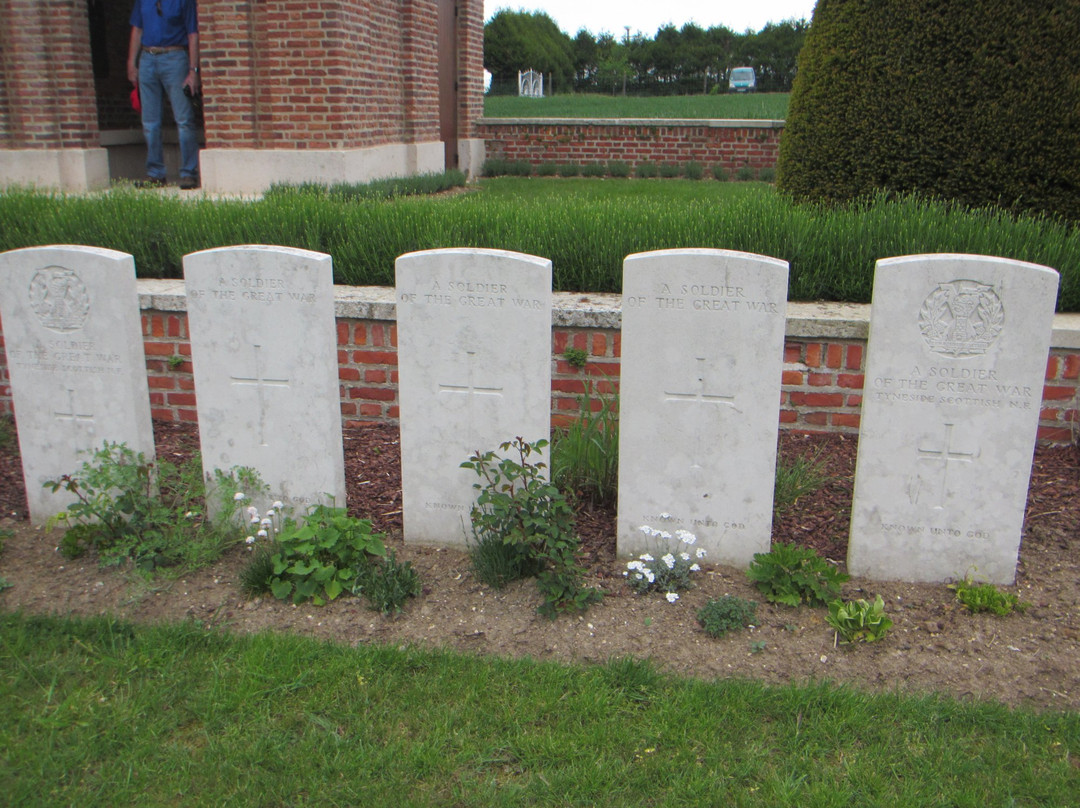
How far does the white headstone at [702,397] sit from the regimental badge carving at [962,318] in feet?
1.71

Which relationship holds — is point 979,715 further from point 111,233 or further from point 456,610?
point 111,233

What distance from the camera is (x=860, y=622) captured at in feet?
10.1

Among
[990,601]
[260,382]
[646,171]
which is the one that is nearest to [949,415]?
[990,601]

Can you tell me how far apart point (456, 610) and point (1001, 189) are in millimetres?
4535

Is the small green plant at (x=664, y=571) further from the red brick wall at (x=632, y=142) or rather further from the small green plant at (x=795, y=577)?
the red brick wall at (x=632, y=142)

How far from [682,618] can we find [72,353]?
2697 millimetres

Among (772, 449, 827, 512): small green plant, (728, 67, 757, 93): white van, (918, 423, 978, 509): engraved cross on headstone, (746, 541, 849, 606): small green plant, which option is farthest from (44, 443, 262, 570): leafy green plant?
(728, 67, 757, 93): white van

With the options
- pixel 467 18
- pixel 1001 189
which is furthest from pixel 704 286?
pixel 467 18

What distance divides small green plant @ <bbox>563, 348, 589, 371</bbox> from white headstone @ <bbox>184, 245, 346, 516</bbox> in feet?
4.47

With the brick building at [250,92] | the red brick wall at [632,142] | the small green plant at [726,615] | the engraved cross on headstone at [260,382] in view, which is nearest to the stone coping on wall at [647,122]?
the red brick wall at [632,142]

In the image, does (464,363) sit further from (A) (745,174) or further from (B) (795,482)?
(A) (745,174)

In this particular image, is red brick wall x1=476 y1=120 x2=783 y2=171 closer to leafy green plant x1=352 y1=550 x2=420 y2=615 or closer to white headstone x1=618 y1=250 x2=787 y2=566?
white headstone x1=618 y1=250 x2=787 y2=566

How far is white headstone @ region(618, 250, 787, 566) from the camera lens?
10.7 ft

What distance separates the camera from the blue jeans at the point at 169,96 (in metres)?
10.3
